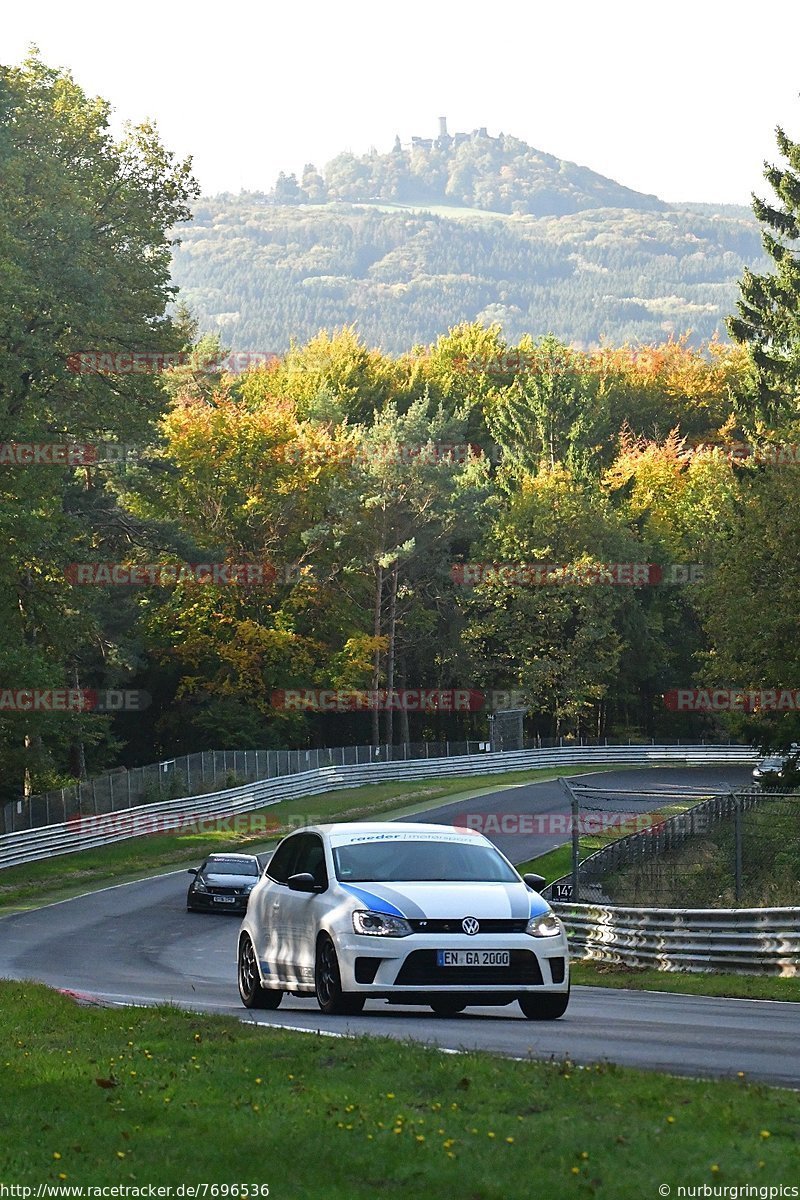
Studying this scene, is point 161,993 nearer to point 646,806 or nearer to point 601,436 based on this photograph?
point 646,806

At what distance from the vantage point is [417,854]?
1461 centimetres

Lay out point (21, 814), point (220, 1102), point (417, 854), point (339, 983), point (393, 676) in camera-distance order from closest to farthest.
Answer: point (220, 1102), point (339, 983), point (417, 854), point (21, 814), point (393, 676)

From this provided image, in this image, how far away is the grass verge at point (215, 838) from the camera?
4391 centimetres

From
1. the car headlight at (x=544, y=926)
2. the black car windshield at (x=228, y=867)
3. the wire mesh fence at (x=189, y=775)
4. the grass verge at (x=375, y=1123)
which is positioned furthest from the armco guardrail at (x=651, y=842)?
the grass verge at (x=375, y=1123)

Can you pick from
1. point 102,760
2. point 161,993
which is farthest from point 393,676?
point 161,993

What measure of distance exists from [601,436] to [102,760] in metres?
42.2

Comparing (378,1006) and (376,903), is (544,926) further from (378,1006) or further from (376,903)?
(378,1006)

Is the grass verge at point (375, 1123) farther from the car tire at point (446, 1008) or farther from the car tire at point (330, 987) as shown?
the car tire at point (446, 1008)

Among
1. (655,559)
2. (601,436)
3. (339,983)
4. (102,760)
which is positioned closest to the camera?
(339,983)

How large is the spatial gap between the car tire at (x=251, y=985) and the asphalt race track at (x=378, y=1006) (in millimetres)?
175

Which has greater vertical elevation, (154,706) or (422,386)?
(422,386)

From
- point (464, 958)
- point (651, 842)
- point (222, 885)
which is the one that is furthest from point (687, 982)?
point (222, 885)

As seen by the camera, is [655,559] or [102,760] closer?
[102,760]

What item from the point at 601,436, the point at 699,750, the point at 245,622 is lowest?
the point at 699,750
